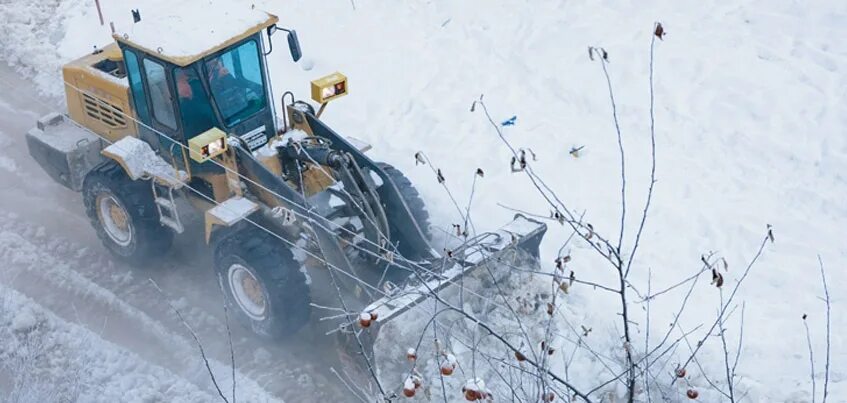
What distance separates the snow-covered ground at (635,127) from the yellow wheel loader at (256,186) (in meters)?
0.90

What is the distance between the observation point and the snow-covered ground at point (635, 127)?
815 cm

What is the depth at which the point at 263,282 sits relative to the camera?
24.5 feet

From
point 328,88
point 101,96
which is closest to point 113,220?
point 101,96

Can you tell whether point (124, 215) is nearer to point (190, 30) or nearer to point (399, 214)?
point (190, 30)

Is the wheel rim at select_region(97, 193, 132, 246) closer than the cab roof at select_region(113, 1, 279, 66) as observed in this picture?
No

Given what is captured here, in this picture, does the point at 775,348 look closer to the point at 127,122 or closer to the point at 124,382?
the point at 124,382

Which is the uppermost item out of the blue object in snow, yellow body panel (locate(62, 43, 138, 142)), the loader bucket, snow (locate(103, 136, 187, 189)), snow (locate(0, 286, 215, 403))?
yellow body panel (locate(62, 43, 138, 142))

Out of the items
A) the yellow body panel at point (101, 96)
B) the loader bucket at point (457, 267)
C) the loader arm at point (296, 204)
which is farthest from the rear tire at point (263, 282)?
the yellow body panel at point (101, 96)

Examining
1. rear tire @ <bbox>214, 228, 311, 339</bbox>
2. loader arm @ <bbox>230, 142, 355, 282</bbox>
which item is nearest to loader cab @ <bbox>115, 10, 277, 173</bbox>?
loader arm @ <bbox>230, 142, 355, 282</bbox>

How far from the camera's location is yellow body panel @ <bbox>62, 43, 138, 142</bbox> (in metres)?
8.74

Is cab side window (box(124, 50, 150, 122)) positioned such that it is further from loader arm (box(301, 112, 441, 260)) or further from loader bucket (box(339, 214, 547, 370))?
loader bucket (box(339, 214, 547, 370))

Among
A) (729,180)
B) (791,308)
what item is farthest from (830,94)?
(791,308)

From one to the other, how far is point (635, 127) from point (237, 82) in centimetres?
456

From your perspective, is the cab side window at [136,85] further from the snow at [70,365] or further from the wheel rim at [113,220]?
the snow at [70,365]
